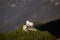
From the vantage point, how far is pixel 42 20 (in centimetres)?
244

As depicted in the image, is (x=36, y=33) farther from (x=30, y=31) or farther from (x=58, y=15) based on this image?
(x=58, y=15)

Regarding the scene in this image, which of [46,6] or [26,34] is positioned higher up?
[46,6]

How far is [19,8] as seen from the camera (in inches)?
99.0

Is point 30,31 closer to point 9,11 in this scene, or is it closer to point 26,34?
point 26,34

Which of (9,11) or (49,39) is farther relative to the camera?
(9,11)

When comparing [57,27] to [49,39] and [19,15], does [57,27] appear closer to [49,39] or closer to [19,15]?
[49,39]

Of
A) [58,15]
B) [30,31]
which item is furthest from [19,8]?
[58,15]

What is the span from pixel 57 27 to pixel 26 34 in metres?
0.38

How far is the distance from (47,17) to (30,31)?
0.26m

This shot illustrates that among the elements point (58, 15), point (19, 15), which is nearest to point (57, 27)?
point (58, 15)

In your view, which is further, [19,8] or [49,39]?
[19,8]

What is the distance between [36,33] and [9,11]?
441mm

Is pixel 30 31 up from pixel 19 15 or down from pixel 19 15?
down

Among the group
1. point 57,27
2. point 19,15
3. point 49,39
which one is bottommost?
point 49,39
